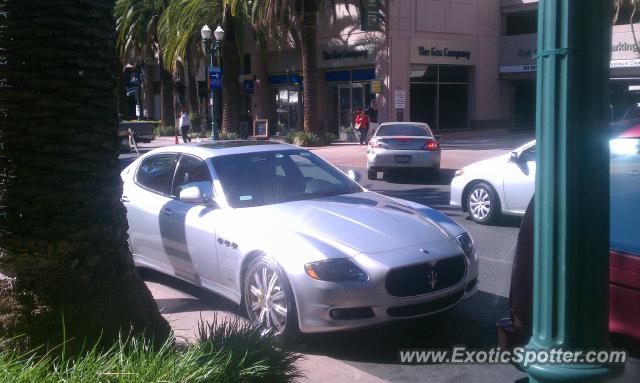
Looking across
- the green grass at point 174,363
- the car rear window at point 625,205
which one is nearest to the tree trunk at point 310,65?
the car rear window at point 625,205

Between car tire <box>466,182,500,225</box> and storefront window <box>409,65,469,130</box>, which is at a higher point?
storefront window <box>409,65,469,130</box>

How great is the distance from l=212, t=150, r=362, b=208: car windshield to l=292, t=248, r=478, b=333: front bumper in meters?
1.44

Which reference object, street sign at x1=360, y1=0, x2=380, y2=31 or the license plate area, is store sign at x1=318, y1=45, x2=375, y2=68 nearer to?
street sign at x1=360, y1=0, x2=380, y2=31

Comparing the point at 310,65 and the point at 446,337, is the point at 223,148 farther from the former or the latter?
the point at 310,65

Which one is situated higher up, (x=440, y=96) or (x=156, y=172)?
(x=440, y=96)

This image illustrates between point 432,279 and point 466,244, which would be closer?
point 432,279

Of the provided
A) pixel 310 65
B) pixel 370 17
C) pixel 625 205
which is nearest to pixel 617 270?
pixel 625 205

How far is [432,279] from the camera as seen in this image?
5.59 m

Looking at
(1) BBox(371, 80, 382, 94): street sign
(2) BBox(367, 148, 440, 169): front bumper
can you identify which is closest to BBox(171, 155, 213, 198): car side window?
(2) BBox(367, 148, 440, 169): front bumper

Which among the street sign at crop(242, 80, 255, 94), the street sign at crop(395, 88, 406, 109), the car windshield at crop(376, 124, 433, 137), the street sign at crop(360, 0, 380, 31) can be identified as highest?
the street sign at crop(360, 0, 380, 31)

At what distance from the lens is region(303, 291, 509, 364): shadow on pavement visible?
5.63m

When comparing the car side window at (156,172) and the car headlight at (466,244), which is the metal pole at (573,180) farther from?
the car side window at (156,172)

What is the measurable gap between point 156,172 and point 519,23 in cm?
3226

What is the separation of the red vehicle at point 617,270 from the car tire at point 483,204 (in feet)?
22.0
